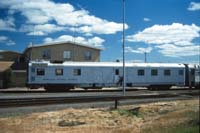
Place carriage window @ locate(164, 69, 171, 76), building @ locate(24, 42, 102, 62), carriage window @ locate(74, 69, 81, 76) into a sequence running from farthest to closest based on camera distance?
building @ locate(24, 42, 102, 62), carriage window @ locate(164, 69, 171, 76), carriage window @ locate(74, 69, 81, 76)

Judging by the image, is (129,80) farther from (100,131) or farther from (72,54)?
(100,131)

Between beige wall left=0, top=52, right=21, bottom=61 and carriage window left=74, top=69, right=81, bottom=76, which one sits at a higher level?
beige wall left=0, top=52, right=21, bottom=61

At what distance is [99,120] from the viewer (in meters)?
16.0

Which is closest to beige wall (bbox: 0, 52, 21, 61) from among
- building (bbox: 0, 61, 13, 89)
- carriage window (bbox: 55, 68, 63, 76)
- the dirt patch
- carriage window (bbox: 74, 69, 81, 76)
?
building (bbox: 0, 61, 13, 89)

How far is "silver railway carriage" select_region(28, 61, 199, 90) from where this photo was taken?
122 ft

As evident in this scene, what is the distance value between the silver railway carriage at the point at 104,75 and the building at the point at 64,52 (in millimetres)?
17905

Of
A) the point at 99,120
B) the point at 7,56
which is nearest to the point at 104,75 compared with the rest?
the point at 99,120

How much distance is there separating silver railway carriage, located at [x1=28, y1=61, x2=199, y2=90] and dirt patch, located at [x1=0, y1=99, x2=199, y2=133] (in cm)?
1910

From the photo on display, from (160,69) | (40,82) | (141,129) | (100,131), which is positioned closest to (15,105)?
(100,131)

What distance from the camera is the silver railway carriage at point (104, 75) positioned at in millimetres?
37094

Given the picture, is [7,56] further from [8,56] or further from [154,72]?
[154,72]

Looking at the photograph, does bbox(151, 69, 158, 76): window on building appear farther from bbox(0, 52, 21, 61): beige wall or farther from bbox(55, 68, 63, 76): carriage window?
bbox(0, 52, 21, 61): beige wall

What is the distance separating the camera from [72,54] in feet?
190

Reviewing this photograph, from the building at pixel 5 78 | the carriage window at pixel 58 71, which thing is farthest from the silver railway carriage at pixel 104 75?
the building at pixel 5 78
